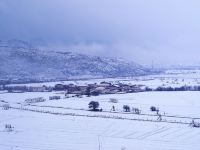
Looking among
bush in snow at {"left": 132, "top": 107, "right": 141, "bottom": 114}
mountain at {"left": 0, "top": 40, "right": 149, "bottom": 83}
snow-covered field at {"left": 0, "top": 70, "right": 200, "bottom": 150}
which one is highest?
mountain at {"left": 0, "top": 40, "right": 149, "bottom": 83}

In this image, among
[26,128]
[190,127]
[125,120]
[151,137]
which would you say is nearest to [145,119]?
[125,120]

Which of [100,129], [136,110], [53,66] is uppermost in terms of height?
[53,66]

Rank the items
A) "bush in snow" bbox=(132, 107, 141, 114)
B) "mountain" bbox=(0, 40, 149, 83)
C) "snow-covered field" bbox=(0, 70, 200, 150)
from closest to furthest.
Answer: "snow-covered field" bbox=(0, 70, 200, 150) → "bush in snow" bbox=(132, 107, 141, 114) → "mountain" bbox=(0, 40, 149, 83)

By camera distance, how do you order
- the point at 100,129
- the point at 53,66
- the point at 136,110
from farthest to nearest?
the point at 53,66, the point at 136,110, the point at 100,129

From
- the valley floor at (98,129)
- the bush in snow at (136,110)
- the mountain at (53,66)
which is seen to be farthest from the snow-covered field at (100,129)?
the mountain at (53,66)

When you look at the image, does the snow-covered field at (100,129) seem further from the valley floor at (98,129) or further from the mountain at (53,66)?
the mountain at (53,66)

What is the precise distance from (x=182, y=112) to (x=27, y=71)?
78.7m

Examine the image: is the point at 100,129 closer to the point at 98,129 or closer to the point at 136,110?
the point at 98,129

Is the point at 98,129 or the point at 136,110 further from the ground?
the point at 136,110

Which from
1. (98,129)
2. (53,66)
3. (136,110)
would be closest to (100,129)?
(98,129)

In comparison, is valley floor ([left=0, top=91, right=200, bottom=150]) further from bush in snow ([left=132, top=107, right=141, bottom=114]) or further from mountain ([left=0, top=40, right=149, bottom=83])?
mountain ([left=0, top=40, right=149, bottom=83])

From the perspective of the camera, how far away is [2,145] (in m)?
17.9

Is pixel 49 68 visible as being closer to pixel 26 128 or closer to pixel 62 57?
pixel 62 57

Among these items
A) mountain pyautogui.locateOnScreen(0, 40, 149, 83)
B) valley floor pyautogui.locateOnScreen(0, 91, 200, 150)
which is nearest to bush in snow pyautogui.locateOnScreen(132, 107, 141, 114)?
valley floor pyautogui.locateOnScreen(0, 91, 200, 150)
